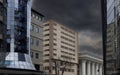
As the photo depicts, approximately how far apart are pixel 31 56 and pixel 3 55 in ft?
36.6

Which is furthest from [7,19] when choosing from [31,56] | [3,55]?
[31,56]

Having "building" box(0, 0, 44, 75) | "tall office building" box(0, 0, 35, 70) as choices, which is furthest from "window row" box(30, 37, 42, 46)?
"tall office building" box(0, 0, 35, 70)

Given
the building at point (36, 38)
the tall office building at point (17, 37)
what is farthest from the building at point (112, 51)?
the building at point (36, 38)

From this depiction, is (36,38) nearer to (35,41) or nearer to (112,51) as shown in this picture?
(35,41)

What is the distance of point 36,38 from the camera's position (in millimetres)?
77750

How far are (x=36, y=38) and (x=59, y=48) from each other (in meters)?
77.2

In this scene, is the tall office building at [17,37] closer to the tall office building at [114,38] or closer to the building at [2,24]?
the building at [2,24]

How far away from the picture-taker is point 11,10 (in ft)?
222

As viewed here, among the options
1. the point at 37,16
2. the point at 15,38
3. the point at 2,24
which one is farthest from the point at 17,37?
the point at 37,16

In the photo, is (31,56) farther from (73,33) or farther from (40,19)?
(73,33)

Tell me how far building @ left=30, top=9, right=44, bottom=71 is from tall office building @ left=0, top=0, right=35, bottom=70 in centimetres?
502

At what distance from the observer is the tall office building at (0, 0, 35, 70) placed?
2569 inches

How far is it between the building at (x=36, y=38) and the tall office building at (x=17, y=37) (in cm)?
502

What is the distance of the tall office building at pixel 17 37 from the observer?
214 ft
